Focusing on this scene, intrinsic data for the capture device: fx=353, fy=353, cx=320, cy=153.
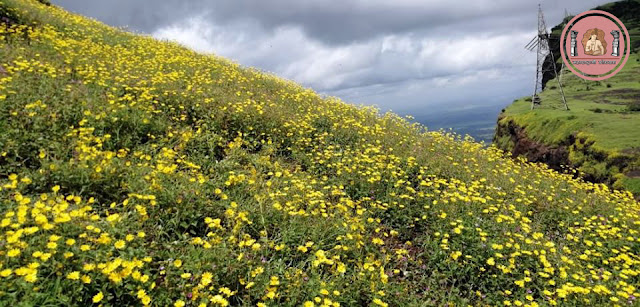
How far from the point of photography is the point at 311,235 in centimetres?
535

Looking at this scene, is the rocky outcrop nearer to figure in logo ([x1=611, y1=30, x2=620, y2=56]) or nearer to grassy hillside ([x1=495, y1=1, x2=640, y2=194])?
grassy hillside ([x1=495, y1=1, x2=640, y2=194])

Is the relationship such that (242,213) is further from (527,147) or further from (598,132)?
(527,147)

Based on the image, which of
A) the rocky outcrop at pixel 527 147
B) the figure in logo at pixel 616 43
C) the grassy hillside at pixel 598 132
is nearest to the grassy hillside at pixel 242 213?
the grassy hillside at pixel 598 132

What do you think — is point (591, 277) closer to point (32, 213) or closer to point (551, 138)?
point (32, 213)

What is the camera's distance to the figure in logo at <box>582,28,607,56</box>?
68812mm

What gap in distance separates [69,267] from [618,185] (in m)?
24.9

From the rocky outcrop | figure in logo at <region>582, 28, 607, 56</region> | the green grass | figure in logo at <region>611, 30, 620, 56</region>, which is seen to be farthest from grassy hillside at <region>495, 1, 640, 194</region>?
figure in logo at <region>611, 30, 620, 56</region>

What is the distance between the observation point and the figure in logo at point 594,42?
68.8 m

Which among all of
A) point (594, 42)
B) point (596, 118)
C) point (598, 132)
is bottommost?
point (598, 132)

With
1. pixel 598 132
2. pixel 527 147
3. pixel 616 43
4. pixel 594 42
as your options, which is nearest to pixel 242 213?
pixel 598 132

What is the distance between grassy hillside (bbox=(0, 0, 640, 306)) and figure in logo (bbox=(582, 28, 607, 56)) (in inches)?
3040

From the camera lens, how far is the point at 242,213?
4.96 meters

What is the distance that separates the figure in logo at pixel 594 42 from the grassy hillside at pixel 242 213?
77.2m

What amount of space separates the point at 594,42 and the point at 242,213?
86457 mm
